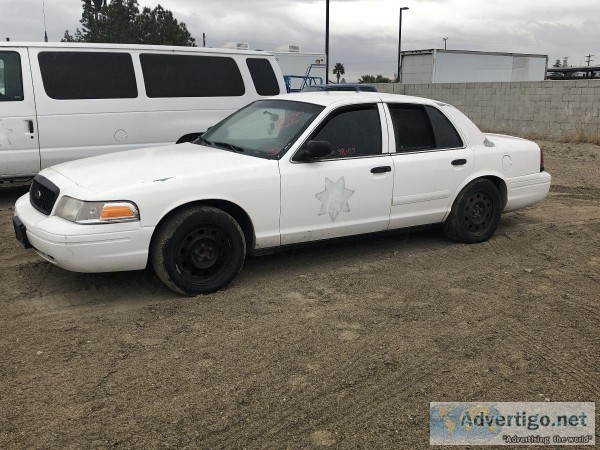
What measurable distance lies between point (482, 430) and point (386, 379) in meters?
0.60

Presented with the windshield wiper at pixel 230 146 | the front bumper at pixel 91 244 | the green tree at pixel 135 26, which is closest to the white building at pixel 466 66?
the green tree at pixel 135 26

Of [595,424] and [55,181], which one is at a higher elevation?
[55,181]

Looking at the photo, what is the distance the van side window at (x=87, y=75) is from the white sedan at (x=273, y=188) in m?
2.69

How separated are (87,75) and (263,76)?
100 inches

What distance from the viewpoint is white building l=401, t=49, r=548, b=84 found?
92.7 feet

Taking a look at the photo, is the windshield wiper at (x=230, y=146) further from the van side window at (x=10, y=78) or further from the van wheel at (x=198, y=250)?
the van side window at (x=10, y=78)

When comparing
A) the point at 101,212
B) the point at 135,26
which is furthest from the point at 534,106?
the point at 135,26

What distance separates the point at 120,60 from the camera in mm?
7766

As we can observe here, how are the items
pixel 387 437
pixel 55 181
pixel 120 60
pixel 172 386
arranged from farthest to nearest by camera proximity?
pixel 120 60 → pixel 55 181 → pixel 172 386 → pixel 387 437

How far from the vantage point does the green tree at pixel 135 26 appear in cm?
4262

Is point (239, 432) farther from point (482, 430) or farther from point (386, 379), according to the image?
point (482, 430)

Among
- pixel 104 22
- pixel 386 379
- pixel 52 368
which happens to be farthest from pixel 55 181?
pixel 104 22

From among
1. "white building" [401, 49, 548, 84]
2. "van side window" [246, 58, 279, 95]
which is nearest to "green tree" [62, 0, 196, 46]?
"white building" [401, 49, 548, 84]

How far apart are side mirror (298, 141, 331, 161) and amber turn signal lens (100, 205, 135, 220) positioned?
144 centimetres
